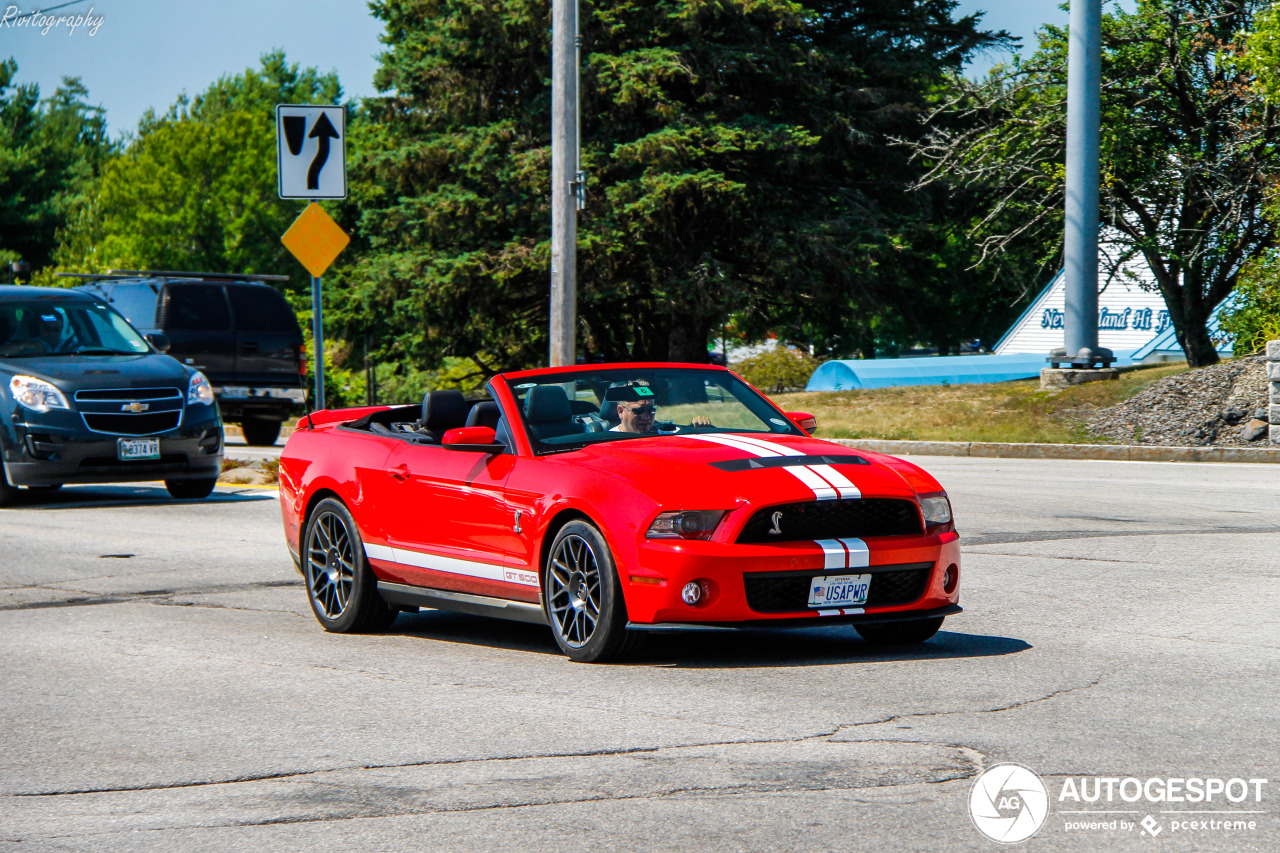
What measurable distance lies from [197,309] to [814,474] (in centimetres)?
1893

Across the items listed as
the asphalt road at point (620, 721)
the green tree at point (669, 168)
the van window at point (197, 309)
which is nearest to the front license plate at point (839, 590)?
the asphalt road at point (620, 721)

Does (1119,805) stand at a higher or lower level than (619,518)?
lower

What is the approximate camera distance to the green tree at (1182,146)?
2744 centimetres

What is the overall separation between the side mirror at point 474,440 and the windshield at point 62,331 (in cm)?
943

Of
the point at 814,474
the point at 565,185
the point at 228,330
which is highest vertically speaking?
the point at 565,185

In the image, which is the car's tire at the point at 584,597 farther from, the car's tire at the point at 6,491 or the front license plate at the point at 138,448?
the car's tire at the point at 6,491

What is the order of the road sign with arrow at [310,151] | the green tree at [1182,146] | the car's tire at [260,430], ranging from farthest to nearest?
1. the green tree at [1182,146]
2. the car's tire at [260,430]
3. the road sign with arrow at [310,151]

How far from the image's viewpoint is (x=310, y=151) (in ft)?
52.1

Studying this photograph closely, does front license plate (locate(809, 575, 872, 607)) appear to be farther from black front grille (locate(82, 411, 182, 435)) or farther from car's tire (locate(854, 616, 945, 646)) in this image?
black front grille (locate(82, 411, 182, 435))

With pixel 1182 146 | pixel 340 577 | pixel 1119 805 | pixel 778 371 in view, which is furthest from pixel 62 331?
pixel 778 371

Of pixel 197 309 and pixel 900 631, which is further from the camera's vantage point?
pixel 197 309

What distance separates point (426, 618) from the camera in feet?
30.9

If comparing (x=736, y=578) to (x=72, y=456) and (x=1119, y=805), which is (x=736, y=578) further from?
(x=72, y=456)

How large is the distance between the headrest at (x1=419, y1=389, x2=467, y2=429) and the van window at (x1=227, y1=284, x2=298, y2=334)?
17.1m
